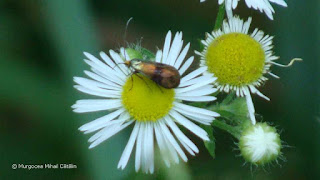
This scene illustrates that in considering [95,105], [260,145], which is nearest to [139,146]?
[95,105]

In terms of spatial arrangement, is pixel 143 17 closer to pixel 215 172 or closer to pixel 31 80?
pixel 31 80

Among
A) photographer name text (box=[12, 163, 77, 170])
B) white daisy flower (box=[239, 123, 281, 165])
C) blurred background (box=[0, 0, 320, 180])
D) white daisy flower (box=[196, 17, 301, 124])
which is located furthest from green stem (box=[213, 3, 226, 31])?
photographer name text (box=[12, 163, 77, 170])

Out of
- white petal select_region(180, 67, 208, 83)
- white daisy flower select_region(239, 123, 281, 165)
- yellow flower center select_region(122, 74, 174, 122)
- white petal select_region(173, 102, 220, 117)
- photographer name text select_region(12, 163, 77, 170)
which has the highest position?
white petal select_region(180, 67, 208, 83)

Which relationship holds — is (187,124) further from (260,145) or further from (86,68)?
(86,68)

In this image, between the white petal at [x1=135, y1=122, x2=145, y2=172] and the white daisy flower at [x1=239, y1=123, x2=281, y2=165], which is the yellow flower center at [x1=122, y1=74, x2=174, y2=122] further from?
the white daisy flower at [x1=239, y1=123, x2=281, y2=165]

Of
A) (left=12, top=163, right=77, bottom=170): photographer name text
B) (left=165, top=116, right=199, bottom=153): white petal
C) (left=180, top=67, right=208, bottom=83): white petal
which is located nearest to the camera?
(left=165, top=116, right=199, bottom=153): white petal

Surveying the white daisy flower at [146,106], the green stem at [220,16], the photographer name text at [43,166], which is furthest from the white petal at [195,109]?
the photographer name text at [43,166]

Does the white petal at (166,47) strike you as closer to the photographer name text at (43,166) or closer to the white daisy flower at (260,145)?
the white daisy flower at (260,145)
